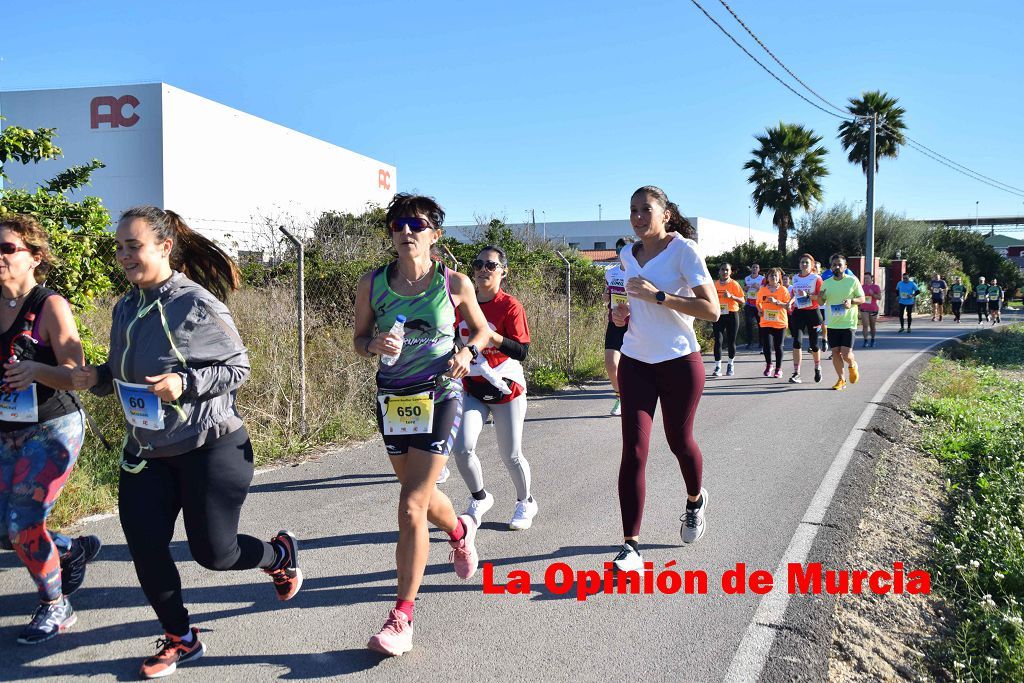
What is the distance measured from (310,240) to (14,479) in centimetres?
978

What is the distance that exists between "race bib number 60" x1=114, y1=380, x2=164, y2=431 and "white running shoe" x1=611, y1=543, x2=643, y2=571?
2.42 meters

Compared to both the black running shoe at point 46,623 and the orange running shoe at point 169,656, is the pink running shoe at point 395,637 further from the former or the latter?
the black running shoe at point 46,623

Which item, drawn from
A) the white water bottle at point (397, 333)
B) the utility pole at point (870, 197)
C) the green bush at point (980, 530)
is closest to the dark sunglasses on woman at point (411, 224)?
the white water bottle at point (397, 333)

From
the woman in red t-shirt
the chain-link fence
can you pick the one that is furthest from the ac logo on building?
the woman in red t-shirt

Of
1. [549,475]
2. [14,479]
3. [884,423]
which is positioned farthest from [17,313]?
[884,423]

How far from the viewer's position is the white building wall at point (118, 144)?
32.1 meters

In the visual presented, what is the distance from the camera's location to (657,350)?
14.8 ft

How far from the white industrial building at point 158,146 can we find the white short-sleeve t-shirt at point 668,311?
26.8 meters

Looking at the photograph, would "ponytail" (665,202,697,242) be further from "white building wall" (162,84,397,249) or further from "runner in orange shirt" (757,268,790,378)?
"white building wall" (162,84,397,249)

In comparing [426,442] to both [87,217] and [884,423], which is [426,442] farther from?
[884,423]

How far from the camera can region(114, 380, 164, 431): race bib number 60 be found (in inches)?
123

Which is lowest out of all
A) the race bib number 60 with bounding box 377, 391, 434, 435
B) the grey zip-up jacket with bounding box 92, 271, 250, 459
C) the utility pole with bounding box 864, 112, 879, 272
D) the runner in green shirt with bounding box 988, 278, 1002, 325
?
the race bib number 60 with bounding box 377, 391, 434, 435

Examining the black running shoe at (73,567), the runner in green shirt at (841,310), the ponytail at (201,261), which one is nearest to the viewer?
the ponytail at (201,261)

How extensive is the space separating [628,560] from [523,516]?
1.03 m
